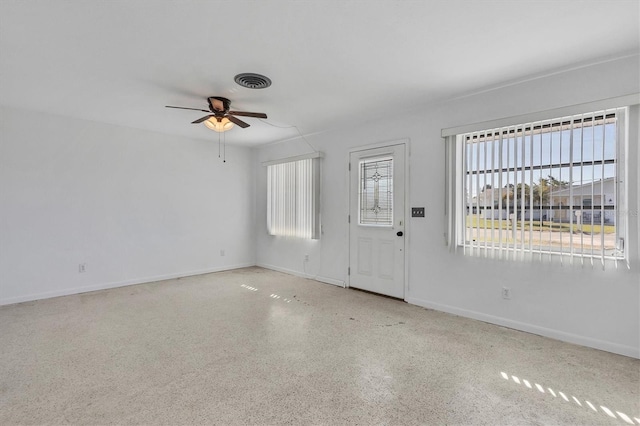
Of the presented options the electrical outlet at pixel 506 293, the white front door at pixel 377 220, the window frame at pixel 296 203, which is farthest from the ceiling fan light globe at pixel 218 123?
the electrical outlet at pixel 506 293

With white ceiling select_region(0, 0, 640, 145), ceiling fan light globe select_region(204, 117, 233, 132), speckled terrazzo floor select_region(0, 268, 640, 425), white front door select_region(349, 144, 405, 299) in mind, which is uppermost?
white ceiling select_region(0, 0, 640, 145)

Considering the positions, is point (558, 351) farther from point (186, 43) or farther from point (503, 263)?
point (186, 43)

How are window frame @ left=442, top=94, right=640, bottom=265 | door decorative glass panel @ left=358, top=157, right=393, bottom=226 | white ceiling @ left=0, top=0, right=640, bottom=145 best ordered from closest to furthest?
white ceiling @ left=0, top=0, right=640, bottom=145 → window frame @ left=442, top=94, right=640, bottom=265 → door decorative glass panel @ left=358, top=157, right=393, bottom=226

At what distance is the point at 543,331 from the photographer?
2979 mm

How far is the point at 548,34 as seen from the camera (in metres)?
2.29

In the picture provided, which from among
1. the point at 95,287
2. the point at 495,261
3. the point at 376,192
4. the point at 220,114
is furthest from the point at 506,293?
the point at 95,287

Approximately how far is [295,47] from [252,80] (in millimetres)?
726

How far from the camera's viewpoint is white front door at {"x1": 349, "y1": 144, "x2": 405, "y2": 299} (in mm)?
4156

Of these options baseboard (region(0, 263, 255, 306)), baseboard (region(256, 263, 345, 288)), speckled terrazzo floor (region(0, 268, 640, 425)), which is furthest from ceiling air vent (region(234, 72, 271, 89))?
baseboard (region(0, 263, 255, 306))

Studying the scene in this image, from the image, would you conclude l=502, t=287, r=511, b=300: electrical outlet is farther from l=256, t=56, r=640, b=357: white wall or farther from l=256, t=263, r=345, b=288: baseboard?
l=256, t=263, r=345, b=288: baseboard

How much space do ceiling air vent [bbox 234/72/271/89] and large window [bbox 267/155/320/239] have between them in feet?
6.62

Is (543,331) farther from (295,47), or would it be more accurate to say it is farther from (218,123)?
(218,123)

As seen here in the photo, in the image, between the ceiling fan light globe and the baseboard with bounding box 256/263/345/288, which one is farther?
the baseboard with bounding box 256/263/345/288

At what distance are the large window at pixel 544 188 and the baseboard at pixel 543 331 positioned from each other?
0.67m
